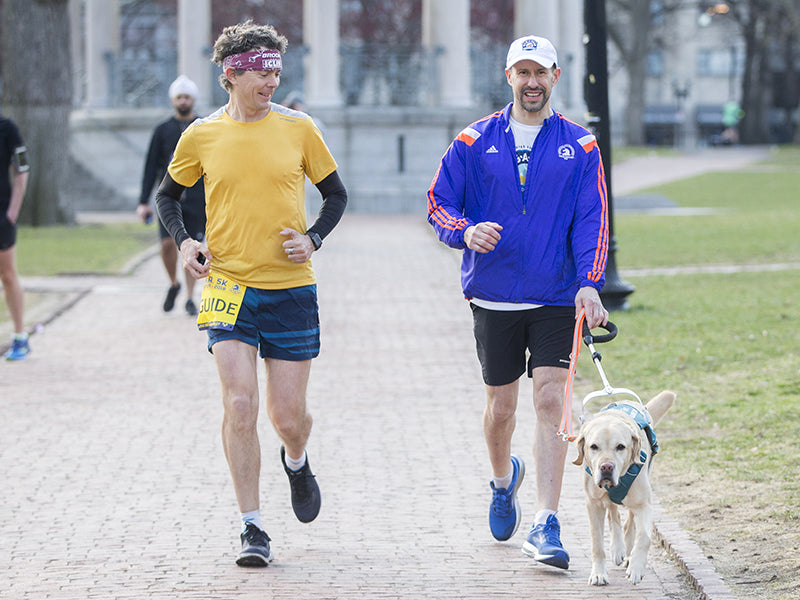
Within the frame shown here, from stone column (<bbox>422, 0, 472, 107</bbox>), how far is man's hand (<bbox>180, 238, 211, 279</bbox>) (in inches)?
993

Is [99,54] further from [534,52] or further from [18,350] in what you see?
[534,52]

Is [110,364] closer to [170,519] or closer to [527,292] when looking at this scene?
[170,519]

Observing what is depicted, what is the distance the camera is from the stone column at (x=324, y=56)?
29.8 m

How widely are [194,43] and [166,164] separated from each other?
1854 cm

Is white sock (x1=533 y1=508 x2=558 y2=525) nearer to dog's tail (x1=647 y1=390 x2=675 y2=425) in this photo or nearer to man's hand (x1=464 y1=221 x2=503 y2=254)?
dog's tail (x1=647 y1=390 x2=675 y2=425)

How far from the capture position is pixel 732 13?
65.3 m

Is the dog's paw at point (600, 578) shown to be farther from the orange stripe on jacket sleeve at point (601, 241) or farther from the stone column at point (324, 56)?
the stone column at point (324, 56)

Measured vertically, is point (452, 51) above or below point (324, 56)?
above

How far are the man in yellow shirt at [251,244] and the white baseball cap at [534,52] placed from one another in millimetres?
883

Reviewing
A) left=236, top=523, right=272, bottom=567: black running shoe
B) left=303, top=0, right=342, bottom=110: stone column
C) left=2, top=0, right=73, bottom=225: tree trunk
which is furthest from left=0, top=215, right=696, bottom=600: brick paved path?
left=303, top=0, right=342, bottom=110: stone column

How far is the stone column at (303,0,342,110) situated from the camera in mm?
29797

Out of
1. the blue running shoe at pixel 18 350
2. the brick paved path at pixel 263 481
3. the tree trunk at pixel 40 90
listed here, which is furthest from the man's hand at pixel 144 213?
the tree trunk at pixel 40 90

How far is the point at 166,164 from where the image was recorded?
1222 centimetres

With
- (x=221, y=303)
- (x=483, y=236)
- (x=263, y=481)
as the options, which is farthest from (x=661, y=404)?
(x=263, y=481)
